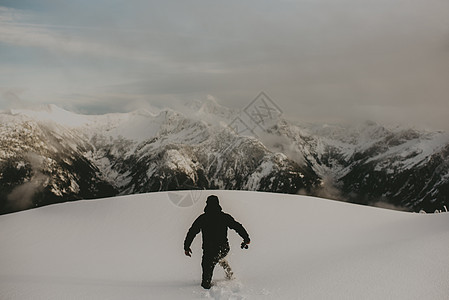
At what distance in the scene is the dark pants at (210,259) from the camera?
27.0 ft

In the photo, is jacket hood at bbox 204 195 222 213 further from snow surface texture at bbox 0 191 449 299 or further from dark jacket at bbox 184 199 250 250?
snow surface texture at bbox 0 191 449 299

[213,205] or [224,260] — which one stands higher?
[213,205]

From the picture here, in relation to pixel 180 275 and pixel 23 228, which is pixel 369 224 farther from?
pixel 23 228

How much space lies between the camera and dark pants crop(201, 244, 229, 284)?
324 inches

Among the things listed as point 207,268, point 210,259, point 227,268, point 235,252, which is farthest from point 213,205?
point 235,252

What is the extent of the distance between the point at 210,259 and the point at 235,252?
3384 mm

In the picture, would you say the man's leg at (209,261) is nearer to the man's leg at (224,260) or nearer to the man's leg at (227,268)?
the man's leg at (224,260)

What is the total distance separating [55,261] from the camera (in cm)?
1098

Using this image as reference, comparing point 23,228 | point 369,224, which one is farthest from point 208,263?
point 23,228

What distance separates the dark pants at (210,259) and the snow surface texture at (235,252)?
351mm

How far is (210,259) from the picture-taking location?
842 centimetres

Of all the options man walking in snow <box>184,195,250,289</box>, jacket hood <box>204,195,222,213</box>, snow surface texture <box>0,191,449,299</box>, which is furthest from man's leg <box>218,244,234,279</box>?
jacket hood <box>204,195,222,213</box>

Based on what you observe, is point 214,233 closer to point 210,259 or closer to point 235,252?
point 210,259

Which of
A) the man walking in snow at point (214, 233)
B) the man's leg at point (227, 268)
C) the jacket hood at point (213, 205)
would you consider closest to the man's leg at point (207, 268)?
the man walking in snow at point (214, 233)
